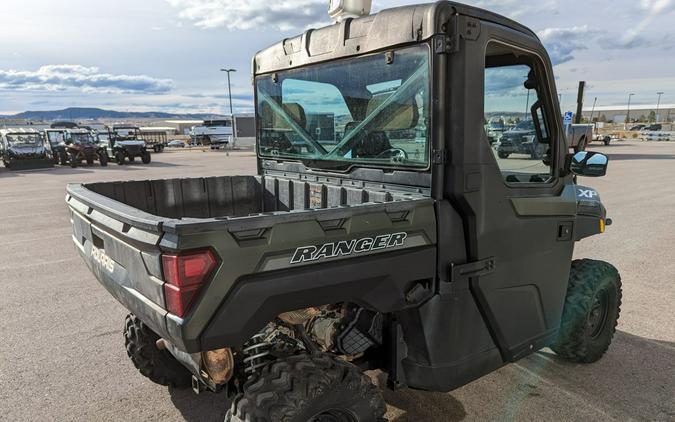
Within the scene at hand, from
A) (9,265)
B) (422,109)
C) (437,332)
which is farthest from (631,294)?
(9,265)

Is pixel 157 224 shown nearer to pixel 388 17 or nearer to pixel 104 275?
pixel 104 275

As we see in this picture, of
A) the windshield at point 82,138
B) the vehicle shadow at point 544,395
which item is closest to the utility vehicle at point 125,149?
the windshield at point 82,138

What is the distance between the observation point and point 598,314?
12.4 feet

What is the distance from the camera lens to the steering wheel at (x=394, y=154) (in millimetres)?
2689

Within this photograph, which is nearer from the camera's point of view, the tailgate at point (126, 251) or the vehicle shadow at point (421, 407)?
the tailgate at point (126, 251)

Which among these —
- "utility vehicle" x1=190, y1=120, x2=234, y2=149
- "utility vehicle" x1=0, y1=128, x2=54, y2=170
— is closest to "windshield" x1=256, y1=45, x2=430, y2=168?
"utility vehicle" x1=0, y1=128, x2=54, y2=170

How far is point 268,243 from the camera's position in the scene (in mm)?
1914

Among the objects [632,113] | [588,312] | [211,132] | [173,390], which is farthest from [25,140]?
[632,113]

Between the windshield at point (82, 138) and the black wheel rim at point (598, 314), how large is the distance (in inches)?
1066

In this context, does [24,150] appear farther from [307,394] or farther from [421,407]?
[307,394]

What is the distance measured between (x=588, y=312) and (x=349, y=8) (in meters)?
2.77

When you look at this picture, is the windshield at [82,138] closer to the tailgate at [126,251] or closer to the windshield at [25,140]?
the windshield at [25,140]

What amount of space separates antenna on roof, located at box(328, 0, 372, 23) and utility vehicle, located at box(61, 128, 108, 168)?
24973 mm

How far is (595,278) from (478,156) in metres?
1.80
